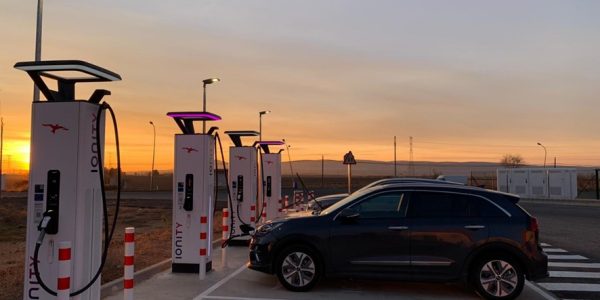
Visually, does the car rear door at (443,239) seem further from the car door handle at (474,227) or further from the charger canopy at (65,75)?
the charger canopy at (65,75)

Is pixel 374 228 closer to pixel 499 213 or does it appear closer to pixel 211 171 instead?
pixel 499 213

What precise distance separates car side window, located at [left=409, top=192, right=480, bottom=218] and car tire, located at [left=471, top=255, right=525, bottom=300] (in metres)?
0.75

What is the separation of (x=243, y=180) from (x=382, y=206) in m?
5.99

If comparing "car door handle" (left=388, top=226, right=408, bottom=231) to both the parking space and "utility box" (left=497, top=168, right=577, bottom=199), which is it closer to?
the parking space

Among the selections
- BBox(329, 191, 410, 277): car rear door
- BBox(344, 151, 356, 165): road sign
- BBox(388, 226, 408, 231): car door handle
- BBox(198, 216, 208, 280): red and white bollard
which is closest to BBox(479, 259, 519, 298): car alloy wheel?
BBox(329, 191, 410, 277): car rear door

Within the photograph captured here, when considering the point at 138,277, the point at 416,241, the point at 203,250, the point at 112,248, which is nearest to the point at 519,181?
the point at 112,248

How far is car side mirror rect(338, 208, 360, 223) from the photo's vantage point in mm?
8023

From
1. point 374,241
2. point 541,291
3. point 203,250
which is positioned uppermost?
point 374,241

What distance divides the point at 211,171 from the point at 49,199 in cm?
434

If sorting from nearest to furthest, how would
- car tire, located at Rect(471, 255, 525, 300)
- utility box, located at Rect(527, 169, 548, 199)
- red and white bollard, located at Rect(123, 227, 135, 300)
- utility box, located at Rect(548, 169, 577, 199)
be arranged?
red and white bollard, located at Rect(123, 227, 135, 300) → car tire, located at Rect(471, 255, 525, 300) → utility box, located at Rect(548, 169, 577, 199) → utility box, located at Rect(527, 169, 548, 199)

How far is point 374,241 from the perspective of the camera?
7.93 meters

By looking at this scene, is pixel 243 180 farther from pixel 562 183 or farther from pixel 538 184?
pixel 538 184

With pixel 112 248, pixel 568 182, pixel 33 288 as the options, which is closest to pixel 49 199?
pixel 33 288

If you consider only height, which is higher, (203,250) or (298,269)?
(203,250)
